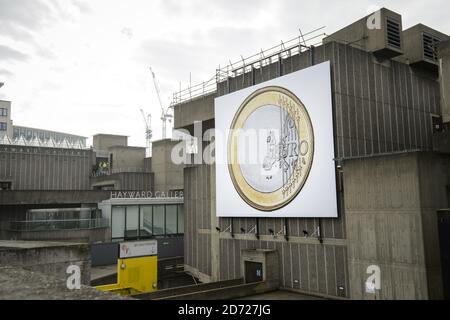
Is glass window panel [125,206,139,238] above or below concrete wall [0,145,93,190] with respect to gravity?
below

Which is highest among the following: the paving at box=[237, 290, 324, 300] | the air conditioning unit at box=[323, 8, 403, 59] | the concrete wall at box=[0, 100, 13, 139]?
the concrete wall at box=[0, 100, 13, 139]

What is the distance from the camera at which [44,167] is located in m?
69.2

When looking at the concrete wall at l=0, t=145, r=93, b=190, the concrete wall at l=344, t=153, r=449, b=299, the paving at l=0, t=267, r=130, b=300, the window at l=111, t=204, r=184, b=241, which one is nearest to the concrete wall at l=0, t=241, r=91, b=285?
the paving at l=0, t=267, r=130, b=300

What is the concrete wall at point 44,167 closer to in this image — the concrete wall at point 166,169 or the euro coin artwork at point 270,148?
the concrete wall at point 166,169

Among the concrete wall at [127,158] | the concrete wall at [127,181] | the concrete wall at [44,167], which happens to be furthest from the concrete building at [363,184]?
the concrete wall at [127,158]

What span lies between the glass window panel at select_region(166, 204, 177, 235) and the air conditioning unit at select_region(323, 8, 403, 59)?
30.2 metres

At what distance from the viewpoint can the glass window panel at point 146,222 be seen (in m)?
51.5

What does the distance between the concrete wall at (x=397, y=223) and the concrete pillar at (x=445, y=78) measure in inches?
174

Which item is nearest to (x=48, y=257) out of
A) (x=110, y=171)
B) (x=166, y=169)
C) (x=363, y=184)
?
(x=363, y=184)

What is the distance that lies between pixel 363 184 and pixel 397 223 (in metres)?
3.15

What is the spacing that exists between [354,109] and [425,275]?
12929 millimetres

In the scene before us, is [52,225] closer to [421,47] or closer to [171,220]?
[171,220]

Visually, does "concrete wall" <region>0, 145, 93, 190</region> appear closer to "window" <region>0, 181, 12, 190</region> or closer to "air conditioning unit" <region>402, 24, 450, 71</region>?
"window" <region>0, 181, 12, 190</region>

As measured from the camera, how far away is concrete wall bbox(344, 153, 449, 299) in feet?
72.5
